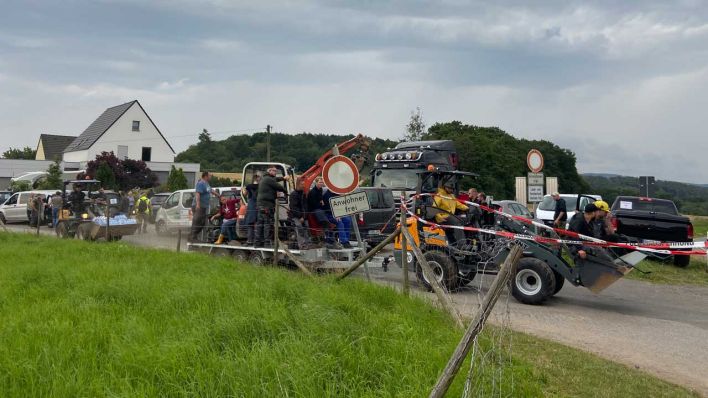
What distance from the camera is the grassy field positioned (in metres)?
4.19

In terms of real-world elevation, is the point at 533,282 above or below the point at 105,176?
below

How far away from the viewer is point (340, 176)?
29.5 ft

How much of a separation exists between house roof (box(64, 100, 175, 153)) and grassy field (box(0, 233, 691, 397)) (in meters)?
57.4

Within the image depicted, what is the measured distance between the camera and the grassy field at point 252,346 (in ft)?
13.8

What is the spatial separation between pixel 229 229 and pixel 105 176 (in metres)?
32.7

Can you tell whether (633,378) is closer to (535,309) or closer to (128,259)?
(535,309)

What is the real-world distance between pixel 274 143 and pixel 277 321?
65.5m

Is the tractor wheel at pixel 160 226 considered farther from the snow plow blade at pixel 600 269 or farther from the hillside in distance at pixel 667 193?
the hillside in distance at pixel 667 193

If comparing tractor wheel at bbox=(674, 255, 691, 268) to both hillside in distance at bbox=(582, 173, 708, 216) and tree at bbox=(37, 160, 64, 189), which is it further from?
tree at bbox=(37, 160, 64, 189)

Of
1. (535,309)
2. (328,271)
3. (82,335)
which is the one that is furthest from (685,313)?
(82,335)

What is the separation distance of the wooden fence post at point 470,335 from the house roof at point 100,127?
6182 cm

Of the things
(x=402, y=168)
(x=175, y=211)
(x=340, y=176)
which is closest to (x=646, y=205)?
(x=402, y=168)

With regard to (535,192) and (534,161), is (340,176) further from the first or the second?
(535,192)

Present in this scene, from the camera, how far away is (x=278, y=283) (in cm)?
705
